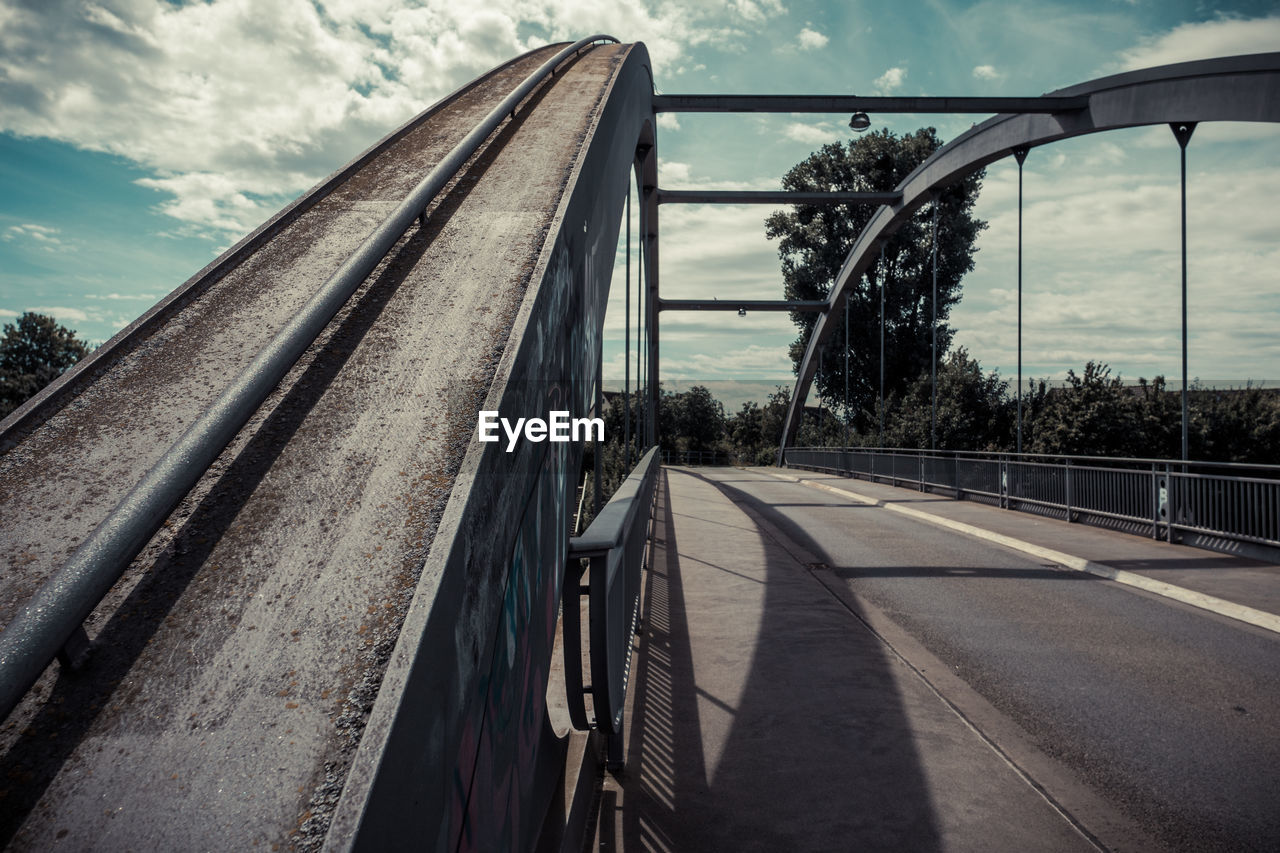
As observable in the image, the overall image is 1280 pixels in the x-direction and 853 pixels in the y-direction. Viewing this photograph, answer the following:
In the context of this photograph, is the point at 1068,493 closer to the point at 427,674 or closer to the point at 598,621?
the point at 598,621

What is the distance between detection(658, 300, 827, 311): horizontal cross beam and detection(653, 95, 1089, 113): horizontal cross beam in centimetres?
1643

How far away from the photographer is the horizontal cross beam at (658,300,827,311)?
29.3 meters

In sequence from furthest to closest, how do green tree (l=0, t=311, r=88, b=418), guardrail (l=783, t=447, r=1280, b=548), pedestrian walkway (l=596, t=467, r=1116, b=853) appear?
1. green tree (l=0, t=311, r=88, b=418)
2. guardrail (l=783, t=447, r=1280, b=548)
3. pedestrian walkway (l=596, t=467, r=1116, b=853)

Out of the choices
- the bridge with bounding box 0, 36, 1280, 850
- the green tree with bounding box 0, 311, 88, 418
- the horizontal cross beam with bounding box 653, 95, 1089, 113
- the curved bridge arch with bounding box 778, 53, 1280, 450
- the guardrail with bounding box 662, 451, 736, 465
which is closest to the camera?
the bridge with bounding box 0, 36, 1280, 850

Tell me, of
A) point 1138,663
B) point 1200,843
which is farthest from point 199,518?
point 1138,663

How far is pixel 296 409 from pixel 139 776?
3.56 feet

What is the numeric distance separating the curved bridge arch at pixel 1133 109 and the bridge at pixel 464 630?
6.39 meters

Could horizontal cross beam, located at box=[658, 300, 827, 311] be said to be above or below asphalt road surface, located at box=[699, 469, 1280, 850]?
above

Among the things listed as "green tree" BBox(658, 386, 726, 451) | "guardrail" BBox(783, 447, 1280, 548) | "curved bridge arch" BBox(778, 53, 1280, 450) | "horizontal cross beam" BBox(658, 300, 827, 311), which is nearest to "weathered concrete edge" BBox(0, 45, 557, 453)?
"guardrail" BBox(783, 447, 1280, 548)

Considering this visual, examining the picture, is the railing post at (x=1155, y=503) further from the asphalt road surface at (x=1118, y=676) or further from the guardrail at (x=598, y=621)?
the guardrail at (x=598, y=621)

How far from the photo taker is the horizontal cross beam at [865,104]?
12.0 meters

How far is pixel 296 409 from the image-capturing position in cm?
219

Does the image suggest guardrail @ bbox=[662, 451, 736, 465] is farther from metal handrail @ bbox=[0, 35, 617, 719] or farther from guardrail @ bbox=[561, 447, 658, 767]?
metal handrail @ bbox=[0, 35, 617, 719]

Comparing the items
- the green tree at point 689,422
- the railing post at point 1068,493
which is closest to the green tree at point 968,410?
the railing post at point 1068,493
